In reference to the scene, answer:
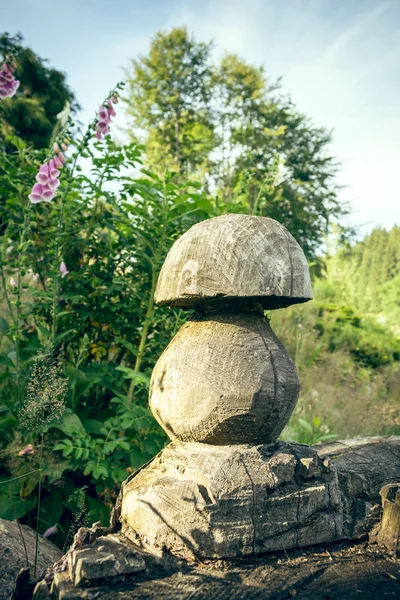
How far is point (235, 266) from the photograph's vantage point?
1.71 m

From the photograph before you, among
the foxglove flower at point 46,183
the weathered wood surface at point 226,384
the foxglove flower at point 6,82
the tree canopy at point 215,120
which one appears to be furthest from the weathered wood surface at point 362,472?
the tree canopy at point 215,120

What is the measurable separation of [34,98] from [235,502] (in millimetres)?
13799

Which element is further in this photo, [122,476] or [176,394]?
[122,476]

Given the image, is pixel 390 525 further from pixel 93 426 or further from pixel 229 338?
pixel 93 426

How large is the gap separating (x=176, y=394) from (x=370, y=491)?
3.34ft

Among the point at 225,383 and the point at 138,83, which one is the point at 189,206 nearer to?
the point at 225,383

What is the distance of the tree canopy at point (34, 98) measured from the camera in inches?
493

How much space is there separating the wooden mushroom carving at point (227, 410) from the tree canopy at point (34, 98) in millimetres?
11298

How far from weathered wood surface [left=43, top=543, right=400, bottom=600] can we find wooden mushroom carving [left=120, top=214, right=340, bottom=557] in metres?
0.06

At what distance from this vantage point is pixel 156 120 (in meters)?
22.0

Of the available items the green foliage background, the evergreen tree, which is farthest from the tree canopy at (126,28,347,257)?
the green foliage background

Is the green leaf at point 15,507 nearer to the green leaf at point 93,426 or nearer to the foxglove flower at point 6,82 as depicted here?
the green leaf at point 93,426

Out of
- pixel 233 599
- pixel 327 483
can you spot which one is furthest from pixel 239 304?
pixel 233 599

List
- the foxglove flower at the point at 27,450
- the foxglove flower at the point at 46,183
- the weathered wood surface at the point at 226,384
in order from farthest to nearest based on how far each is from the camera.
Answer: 1. the foxglove flower at the point at 46,183
2. the foxglove flower at the point at 27,450
3. the weathered wood surface at the point at 226,384
